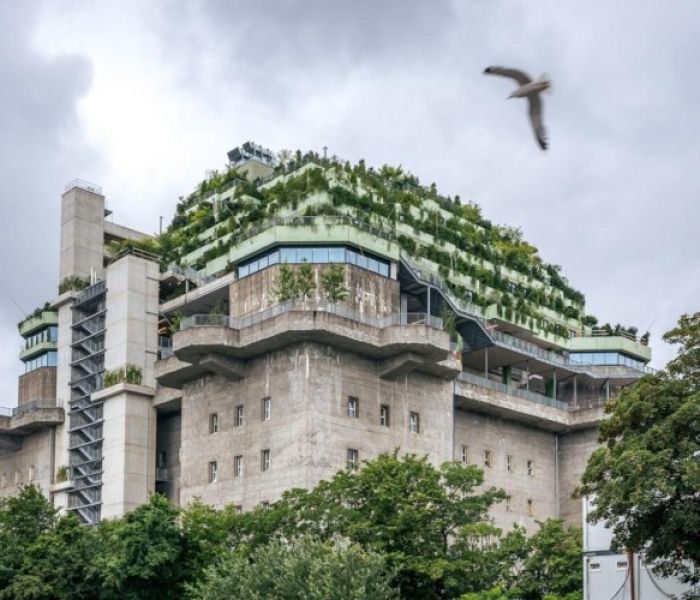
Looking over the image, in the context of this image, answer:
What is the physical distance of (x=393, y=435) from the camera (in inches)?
3516

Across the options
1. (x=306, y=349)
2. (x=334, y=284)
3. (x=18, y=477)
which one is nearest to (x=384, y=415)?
(x=306, y=349)

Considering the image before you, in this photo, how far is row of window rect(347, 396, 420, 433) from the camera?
87.7 metres

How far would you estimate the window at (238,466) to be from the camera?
88.3 metres

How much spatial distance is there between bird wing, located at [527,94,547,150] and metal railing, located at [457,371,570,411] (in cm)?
6814

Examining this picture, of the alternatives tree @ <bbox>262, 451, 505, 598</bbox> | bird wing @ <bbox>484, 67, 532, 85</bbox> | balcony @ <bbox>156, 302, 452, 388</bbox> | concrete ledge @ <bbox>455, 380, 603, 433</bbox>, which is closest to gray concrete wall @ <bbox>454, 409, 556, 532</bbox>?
concrete ledge @ <bbox>455, 380, 603, 433</bbox>

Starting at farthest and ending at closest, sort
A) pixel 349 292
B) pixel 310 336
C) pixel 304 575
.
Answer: pixel 349 292 < pixel 310 336 < pixel 304 575

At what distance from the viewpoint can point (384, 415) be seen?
89.7 metres

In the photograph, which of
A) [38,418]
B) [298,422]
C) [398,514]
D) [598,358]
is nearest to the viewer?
[398,514]

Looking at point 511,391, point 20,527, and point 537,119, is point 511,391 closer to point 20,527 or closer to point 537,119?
point 20,527

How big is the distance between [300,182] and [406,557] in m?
43.1

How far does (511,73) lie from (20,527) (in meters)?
55.1

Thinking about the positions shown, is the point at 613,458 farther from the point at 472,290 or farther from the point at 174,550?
the point at 472,290

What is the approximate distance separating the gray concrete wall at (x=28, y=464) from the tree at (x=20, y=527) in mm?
26453

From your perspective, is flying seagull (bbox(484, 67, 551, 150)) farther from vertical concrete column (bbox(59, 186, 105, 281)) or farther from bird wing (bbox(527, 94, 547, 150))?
vertical concrete column (bbox(59, 186, 105, 281))
